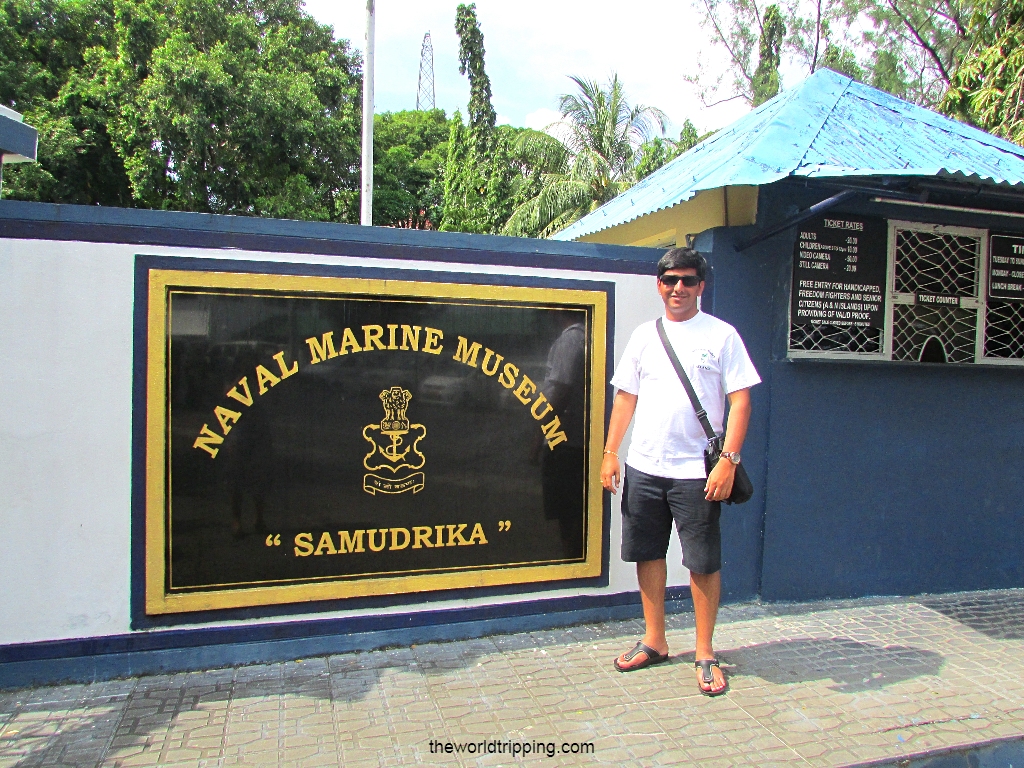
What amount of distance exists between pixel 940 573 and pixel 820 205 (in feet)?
8.63

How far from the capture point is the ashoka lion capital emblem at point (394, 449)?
367cm

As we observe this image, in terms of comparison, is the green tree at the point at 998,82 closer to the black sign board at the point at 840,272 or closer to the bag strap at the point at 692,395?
the black sign board at the point at 840,272

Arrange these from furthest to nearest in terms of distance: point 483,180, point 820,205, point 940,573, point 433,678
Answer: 1. point 483,180
2. point 940,573
3. point 820,205
4. point 433,678

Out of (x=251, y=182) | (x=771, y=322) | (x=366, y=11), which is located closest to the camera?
(x=771, y=322)

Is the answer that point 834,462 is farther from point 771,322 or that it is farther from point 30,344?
point 30,344

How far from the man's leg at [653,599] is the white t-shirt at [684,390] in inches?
19.4

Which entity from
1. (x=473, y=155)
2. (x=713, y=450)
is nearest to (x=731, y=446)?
(x=713, y=450)

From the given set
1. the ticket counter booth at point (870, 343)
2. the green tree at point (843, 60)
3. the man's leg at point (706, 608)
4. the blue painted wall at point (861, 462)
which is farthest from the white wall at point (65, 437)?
the green tree at point (843, 60)

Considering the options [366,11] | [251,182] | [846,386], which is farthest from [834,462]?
[251,182]

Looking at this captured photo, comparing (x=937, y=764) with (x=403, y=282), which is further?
(x=403, y=282)

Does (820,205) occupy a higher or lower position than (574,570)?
higher

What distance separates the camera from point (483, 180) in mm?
21422

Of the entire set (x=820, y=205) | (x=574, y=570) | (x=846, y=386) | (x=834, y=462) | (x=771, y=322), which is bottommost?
(x=574, y=570)

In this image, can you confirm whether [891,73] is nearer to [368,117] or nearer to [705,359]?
[368,117]
